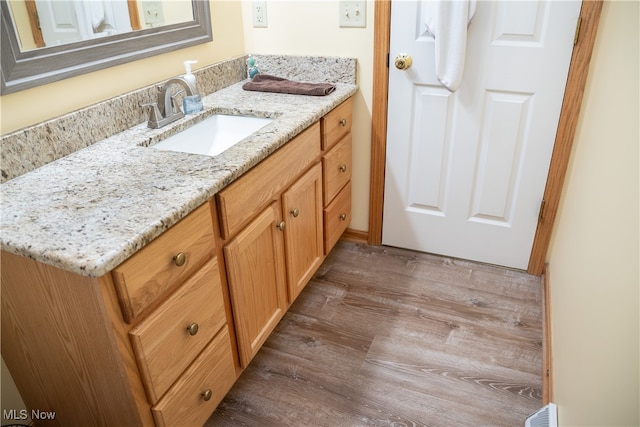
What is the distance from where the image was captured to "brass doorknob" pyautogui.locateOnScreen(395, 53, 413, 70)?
6.49 ft

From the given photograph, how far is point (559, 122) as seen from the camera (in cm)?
188

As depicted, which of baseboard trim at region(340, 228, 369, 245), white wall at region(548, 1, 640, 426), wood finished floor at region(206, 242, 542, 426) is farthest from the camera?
Result: baseboard trim at region(340, 228, 369, 245)

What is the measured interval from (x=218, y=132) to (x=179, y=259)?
2.74 feet

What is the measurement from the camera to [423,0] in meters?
1.85

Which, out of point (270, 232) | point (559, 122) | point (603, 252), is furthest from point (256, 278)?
point (559, 122)

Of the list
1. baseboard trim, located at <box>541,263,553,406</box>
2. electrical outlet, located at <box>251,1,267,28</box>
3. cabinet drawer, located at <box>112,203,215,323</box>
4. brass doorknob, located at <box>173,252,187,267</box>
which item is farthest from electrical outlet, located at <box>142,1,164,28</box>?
baseboard trim, located at <box>541,263,553,406</box>

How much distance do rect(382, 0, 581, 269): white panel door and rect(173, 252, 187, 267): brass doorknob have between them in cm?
135

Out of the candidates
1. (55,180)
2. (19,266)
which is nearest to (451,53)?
(55,180)

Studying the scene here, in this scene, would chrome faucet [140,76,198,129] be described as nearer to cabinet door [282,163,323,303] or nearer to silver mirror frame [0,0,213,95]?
silver mirror frame [0,0,213,95]

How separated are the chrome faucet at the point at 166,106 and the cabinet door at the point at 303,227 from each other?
19.2 inches

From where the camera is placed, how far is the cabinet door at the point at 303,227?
1687mm

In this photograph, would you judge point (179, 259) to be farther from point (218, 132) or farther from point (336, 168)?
point (336, 168)

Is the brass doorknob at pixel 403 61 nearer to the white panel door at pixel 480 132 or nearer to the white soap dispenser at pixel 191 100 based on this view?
the white panel door at pixel 480 132

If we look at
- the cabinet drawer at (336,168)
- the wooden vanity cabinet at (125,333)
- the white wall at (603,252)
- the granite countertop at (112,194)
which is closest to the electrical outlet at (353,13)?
the cabinet drawer at (336,168)
